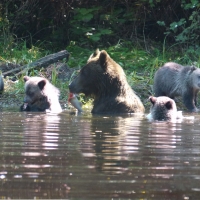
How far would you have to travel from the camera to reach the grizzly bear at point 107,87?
1322 centimetres

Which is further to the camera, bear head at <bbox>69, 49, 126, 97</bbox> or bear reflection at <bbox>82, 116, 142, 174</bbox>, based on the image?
bear head at <bbox>69, 49, 126, 97</bbox>

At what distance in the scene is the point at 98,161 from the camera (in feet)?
21.7

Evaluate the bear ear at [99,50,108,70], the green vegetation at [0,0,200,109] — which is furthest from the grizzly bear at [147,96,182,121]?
the green vegetation at [0,0,200,109]

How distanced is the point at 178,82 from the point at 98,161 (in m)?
9.30

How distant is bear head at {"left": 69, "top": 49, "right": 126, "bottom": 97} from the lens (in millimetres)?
13320

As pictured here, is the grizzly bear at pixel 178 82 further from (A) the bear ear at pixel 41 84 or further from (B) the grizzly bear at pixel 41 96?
Result: (A) the bear ear at pixel 41 84

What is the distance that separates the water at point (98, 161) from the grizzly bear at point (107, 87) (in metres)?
2.61

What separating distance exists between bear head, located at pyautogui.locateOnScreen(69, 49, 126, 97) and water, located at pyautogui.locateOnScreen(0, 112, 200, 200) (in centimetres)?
278

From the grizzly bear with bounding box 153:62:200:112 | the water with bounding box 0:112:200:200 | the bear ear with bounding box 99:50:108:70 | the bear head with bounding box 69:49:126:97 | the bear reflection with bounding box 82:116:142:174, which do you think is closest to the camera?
the water with bounding box 0:112:200:200

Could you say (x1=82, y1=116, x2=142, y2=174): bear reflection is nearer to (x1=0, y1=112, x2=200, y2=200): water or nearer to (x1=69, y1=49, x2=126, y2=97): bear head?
(x1=0, y1=112, x2=200, y2=200): water

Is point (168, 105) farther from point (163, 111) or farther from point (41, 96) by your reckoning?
point (41, 96)

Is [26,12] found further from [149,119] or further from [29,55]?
[149,119]

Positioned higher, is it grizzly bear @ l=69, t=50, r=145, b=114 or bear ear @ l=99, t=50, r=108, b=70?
bear ear @ l=99, t=50, r=108, b=70

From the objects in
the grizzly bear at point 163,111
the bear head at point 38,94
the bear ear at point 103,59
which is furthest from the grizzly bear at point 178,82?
the grizzly bear at point 163,111
